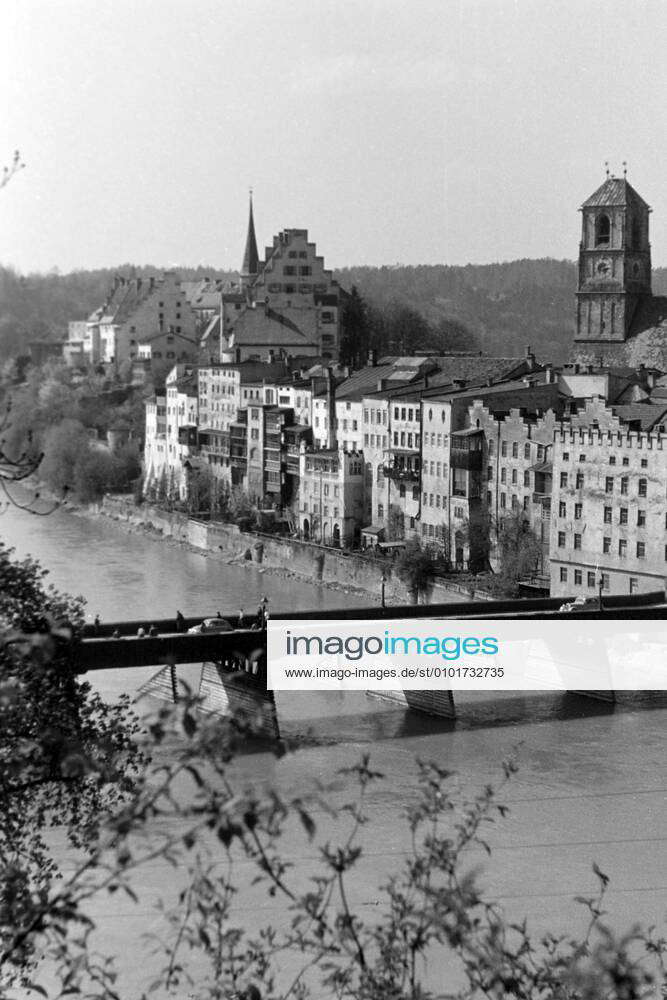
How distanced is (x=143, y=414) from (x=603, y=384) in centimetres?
1788

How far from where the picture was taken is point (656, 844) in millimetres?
11484

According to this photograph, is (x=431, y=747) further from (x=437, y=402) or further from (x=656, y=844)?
(x=437, y=402)

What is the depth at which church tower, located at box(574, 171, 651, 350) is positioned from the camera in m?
35.2

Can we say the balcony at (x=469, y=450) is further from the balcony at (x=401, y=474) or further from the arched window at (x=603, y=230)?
the arched window at (x=603, y=230)

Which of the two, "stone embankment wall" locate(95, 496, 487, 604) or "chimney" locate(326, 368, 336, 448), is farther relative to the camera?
"chimney" locate(326, 368, 336, 448)

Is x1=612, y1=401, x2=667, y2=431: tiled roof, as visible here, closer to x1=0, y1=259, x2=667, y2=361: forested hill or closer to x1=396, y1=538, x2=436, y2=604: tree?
x1=396, y1=538, x2=436, y2=604: tree

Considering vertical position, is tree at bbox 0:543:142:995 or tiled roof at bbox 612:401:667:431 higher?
tiled roof at bbox 612:401:667:431

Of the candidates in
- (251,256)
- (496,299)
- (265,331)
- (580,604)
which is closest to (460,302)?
(496,299)

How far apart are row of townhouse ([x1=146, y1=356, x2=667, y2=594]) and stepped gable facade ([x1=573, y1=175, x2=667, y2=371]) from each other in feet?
17.4

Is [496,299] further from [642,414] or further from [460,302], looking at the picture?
[642,414]

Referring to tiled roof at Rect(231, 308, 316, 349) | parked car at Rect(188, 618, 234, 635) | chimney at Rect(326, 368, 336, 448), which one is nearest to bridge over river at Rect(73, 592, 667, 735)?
parked car at Rect(188, 618, 234, 635)

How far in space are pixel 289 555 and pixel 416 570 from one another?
3.79 meters

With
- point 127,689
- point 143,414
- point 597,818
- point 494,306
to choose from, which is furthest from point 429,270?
point 597,818

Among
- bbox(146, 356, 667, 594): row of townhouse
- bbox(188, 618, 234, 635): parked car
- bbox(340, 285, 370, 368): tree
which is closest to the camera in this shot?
bbox(188, 618, 234, 635): parked car
